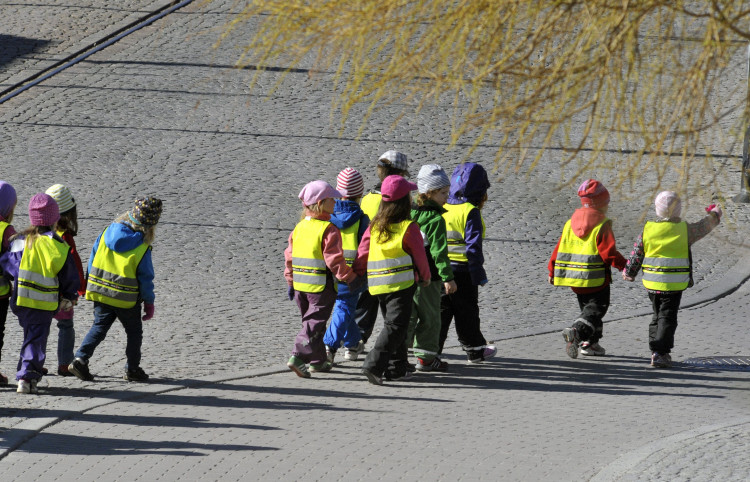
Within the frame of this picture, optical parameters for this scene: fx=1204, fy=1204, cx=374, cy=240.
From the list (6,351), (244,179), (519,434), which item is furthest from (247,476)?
(244,179)

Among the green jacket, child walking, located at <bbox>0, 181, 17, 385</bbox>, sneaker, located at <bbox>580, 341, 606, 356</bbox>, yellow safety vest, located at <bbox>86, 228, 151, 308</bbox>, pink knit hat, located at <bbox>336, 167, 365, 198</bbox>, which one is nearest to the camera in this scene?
child walking, located at <bbox>0, 181, 17, 385</bbox>

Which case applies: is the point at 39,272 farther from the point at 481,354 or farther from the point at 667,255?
the point at 667,255

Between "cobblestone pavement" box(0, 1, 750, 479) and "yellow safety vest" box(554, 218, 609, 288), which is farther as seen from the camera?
"yellow safety vest" box(554, 218, 609, 288)

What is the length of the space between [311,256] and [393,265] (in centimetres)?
60

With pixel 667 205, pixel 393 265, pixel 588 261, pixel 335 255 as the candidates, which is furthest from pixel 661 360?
pixel 335 255

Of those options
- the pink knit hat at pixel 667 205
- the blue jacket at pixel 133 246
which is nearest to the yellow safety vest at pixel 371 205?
the blue jacket at pixel 133 246

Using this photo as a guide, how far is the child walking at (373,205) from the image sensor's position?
9.37m

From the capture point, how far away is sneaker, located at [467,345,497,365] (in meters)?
9.53

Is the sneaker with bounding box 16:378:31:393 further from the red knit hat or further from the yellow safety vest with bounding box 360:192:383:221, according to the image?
the red knit hat

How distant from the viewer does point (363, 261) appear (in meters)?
8.95

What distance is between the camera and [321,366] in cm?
917

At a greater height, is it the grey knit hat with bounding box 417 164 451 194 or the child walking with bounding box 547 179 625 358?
the grey knit hat with bounding box 417 164 451 194

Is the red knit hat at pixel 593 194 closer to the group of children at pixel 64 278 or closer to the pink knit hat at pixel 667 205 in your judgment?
the pink knit hat at pixel 667 205

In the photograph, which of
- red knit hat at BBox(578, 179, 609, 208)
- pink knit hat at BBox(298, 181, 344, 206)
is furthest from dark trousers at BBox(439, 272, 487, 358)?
pink knit hat at BBox(298, 181, 344, 206)
